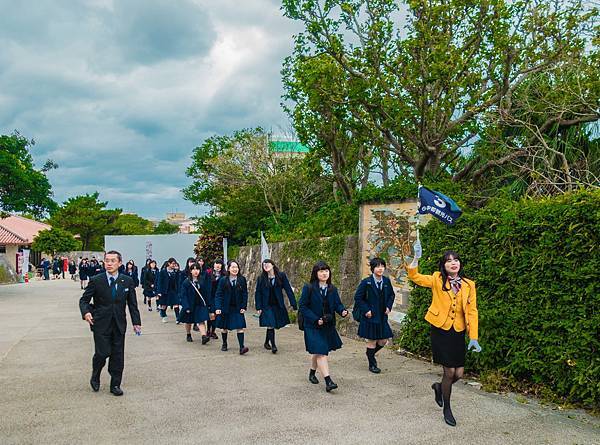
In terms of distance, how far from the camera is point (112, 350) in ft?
22.6

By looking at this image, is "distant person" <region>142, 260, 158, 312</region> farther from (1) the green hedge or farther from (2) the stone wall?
(1) the green hedge

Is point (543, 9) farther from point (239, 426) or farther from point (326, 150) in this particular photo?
point (239, 426)

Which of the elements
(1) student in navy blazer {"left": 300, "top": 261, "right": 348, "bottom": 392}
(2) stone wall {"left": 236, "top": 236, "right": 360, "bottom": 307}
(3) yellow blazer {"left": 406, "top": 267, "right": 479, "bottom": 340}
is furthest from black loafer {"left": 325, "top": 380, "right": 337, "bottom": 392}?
(2) stone wall {"left": 236, "top": 236, "right": 360, "bottom": 307}

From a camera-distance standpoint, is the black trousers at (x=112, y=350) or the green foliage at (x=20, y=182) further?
the green foliage at (x=20, y=182)

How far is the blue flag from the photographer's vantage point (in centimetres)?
704

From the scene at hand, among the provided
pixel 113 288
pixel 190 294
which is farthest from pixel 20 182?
pixel 113 288

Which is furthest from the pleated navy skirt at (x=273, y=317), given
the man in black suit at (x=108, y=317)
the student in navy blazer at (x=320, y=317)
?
the man in black suit at (x=108, y=317)

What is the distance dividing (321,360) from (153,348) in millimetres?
4508

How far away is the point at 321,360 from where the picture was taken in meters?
7.09

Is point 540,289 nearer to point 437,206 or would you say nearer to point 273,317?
point 437,206

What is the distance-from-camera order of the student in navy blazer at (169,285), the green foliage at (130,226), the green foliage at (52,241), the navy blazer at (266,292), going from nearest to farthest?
the navy blazer at (266,292) < the student in navy blazer at (169,285) < the green foliage at (52,241) < the green foliage at (130,226)

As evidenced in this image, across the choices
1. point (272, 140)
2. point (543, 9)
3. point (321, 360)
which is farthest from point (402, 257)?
point (272, 140)

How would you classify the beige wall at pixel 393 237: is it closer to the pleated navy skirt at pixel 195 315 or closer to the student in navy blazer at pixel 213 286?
the student in navy blazer at pixel 213 286

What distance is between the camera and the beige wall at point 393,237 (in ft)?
34.0
